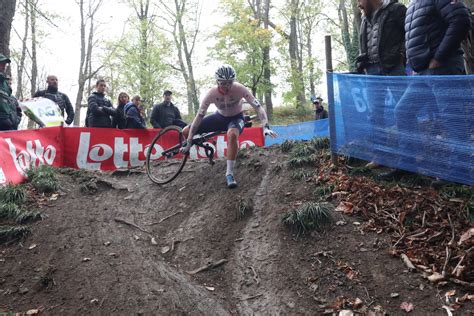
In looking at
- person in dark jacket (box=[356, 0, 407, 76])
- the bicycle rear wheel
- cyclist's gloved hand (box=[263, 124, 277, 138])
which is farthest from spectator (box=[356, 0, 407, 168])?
the bicycle rear wheel

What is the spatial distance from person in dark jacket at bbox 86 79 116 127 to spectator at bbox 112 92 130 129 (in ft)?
0.47

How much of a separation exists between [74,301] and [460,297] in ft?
10.8

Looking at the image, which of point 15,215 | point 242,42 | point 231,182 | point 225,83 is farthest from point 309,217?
point 242,42

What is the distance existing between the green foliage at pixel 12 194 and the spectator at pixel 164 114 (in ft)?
14.1

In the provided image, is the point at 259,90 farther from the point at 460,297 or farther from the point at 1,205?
the point at 460,297

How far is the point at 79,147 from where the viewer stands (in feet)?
28.2

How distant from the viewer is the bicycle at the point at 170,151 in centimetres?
645

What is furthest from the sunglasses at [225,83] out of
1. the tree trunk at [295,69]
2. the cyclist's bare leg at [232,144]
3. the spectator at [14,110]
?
the tree trunk at [295,69]

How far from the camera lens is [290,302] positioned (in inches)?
127

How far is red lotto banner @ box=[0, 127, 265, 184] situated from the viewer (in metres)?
6.78

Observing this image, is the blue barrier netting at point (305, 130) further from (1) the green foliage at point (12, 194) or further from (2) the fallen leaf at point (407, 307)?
(2) the fallen leaf at point (407, 307)

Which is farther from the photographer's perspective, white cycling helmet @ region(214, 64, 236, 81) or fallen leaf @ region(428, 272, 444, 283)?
white cycling helmet @ region(214, 64, 236, 81)

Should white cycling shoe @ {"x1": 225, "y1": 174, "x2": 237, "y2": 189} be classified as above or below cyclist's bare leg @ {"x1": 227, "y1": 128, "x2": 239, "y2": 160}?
below

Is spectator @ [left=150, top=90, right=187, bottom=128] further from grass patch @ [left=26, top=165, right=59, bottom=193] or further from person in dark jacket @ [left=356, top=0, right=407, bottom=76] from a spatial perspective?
person in dark jacket @ [left=356, top=0, right=407, bottom=76]
